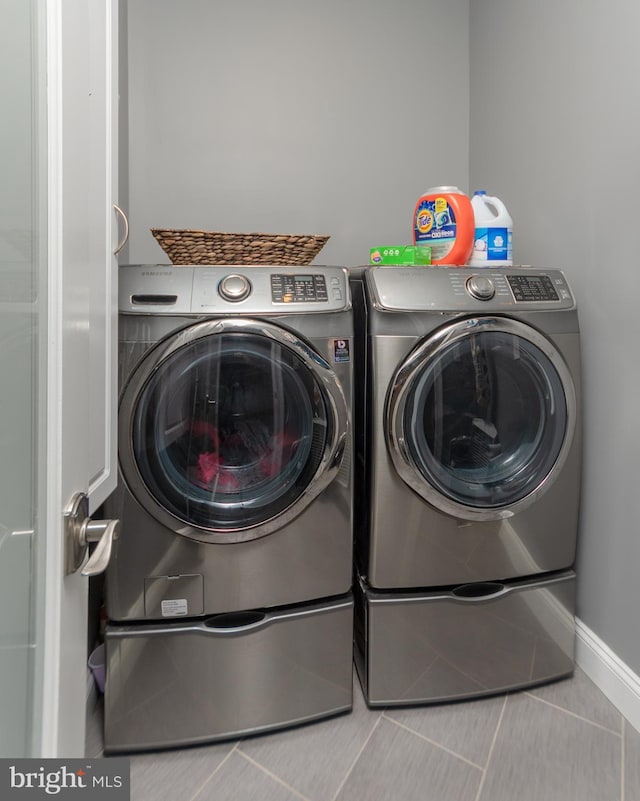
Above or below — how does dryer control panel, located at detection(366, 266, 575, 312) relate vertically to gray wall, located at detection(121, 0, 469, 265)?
below

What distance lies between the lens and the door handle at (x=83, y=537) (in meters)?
0.55

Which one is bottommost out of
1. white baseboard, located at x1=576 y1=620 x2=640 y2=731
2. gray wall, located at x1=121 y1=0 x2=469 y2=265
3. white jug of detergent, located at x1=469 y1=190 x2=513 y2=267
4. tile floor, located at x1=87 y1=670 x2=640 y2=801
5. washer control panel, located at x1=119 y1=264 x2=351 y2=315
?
tile floor, located at x1=87 y1=670 x2=640 y2=801

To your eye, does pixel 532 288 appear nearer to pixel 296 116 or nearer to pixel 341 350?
pixel 341 350

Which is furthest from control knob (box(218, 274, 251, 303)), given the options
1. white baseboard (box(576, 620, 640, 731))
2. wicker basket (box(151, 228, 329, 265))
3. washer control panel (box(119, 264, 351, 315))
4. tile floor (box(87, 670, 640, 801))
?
white baseboard (box(576, 620, 640, 731))

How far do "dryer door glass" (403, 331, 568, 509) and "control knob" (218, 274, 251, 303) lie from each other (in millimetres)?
458

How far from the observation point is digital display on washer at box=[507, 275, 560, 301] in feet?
4.39

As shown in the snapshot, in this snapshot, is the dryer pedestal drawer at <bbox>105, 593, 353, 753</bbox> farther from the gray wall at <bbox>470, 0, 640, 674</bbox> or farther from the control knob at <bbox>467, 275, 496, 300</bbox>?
the control knob at <bbox>467, 275, 496, 300</bbox>

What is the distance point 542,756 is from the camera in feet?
4.03

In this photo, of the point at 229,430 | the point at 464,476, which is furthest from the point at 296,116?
the point at 464,476

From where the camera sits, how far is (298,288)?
4.11ft

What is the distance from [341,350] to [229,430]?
337 millimetres

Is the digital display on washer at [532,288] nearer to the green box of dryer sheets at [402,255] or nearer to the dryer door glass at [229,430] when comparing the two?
the green box of dryer sheets at [402,255]

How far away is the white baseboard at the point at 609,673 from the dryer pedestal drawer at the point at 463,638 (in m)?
0.06

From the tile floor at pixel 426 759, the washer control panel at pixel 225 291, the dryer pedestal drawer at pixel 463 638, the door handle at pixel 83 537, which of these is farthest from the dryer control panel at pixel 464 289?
the tile floor at pixel 426 759
